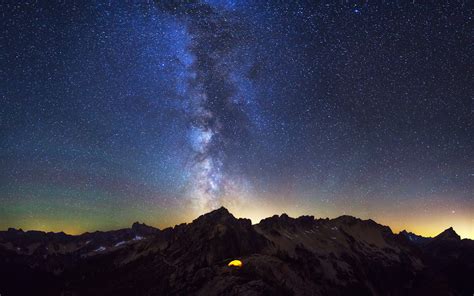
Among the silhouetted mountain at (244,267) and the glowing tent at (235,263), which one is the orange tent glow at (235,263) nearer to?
the glowing tent at (235,263)

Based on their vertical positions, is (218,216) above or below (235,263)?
above

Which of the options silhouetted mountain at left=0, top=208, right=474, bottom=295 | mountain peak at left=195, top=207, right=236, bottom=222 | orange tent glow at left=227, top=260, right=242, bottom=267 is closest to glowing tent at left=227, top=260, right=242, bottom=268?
orange tent glow at left=227, top=260, right=242, bottom=267

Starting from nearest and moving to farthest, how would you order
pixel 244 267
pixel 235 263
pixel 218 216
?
pixel 244 267, pixel 235 263, pixel 218 216

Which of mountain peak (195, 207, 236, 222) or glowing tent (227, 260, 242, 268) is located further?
mountain peak (195, 207, 236, 222)

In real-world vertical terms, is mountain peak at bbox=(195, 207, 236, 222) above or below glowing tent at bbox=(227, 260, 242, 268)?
above

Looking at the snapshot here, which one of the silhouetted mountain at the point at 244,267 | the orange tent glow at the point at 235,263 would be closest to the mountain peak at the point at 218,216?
the silhouetted mountain at the point at 244,267

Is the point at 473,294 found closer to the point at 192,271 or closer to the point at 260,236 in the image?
the point at 260,236

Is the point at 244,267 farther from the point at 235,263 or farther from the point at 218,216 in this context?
the point at 218,216

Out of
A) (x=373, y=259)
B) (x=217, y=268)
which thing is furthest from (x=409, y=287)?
(x=217, y=268)

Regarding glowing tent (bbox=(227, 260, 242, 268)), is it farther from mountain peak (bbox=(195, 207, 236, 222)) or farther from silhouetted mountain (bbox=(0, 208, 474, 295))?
mountain peak (bbox=(195, 207, 236, 222))

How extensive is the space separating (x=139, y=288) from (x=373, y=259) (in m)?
145

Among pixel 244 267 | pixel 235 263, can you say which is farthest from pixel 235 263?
pixel 244 267

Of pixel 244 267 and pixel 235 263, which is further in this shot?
pixel 235 263

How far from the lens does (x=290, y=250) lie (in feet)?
499
